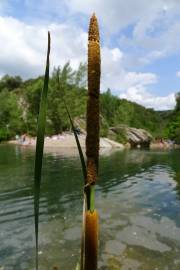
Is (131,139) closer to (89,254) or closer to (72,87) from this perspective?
(72,87)

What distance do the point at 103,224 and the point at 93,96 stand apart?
34.2 ft

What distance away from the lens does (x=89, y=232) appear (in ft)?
6.40

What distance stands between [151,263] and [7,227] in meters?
4.92


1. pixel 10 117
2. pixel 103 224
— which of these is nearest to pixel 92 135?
pixel 103 224

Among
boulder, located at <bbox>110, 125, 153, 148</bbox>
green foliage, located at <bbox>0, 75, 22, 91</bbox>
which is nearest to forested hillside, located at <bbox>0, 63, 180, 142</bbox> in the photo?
boulder, located at <bbox>110, 125, 153, 148</bbox>

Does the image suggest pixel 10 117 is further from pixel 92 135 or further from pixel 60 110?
pixel 92 135

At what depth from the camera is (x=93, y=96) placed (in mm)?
2055

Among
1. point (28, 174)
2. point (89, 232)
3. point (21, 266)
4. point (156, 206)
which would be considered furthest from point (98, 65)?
point (28, 174)

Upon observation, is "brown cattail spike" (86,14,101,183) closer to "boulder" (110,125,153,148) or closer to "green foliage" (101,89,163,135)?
"boulder" (110,125,153,148)

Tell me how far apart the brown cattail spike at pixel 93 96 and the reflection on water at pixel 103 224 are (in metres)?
6.89

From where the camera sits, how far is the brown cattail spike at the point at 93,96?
2.01 meters

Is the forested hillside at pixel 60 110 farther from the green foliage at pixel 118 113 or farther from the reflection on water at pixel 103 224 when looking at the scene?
the reflection on water at pixel 103 224

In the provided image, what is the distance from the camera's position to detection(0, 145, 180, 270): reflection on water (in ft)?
29.1

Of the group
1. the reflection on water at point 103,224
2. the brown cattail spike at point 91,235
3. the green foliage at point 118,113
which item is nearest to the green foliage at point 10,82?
the green foliage at point 118,113
